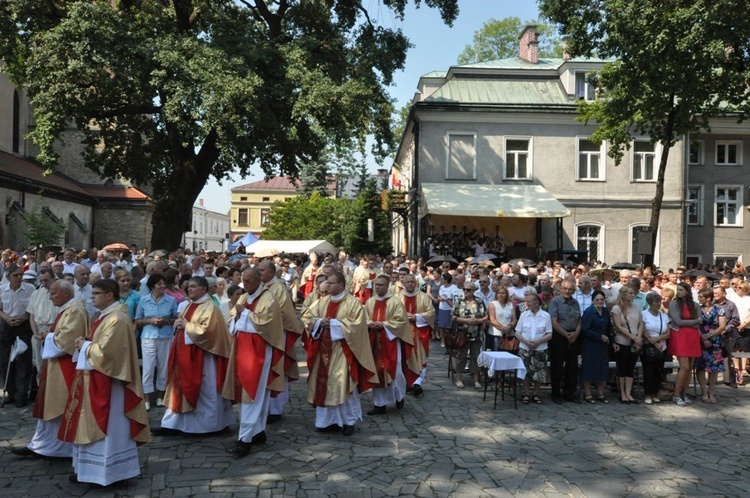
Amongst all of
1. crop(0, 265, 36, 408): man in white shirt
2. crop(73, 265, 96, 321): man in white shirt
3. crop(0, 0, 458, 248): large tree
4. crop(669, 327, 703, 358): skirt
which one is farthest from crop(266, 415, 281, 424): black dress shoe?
crop(0, 0, 458, 248): large tree

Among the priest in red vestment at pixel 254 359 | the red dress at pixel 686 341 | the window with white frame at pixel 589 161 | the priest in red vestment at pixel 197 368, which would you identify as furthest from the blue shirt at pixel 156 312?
the window with white frame at pixel 589 161

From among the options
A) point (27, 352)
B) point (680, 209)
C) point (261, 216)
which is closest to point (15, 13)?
point (27, 352)

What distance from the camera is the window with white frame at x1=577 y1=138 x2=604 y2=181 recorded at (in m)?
29.4

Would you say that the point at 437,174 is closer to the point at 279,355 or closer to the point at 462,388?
the point at 462,388

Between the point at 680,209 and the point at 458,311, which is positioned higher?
the point at 680,209

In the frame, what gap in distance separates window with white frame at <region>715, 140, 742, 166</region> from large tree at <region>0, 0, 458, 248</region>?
18256 millimetres

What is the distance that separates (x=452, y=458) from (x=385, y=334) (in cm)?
234

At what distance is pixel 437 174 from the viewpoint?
29.0 meters

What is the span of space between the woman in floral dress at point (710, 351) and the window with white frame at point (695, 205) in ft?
81.8

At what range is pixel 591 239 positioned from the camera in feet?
96.9

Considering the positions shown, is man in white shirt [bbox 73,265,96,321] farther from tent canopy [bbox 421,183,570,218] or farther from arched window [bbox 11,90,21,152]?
arched window [bbox 11,90,21,152]

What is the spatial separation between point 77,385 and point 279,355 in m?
2.12

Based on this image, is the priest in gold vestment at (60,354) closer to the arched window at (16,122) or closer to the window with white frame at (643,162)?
the window with white frame at (643,162)

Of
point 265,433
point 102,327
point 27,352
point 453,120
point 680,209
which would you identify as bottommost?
point 265,433
